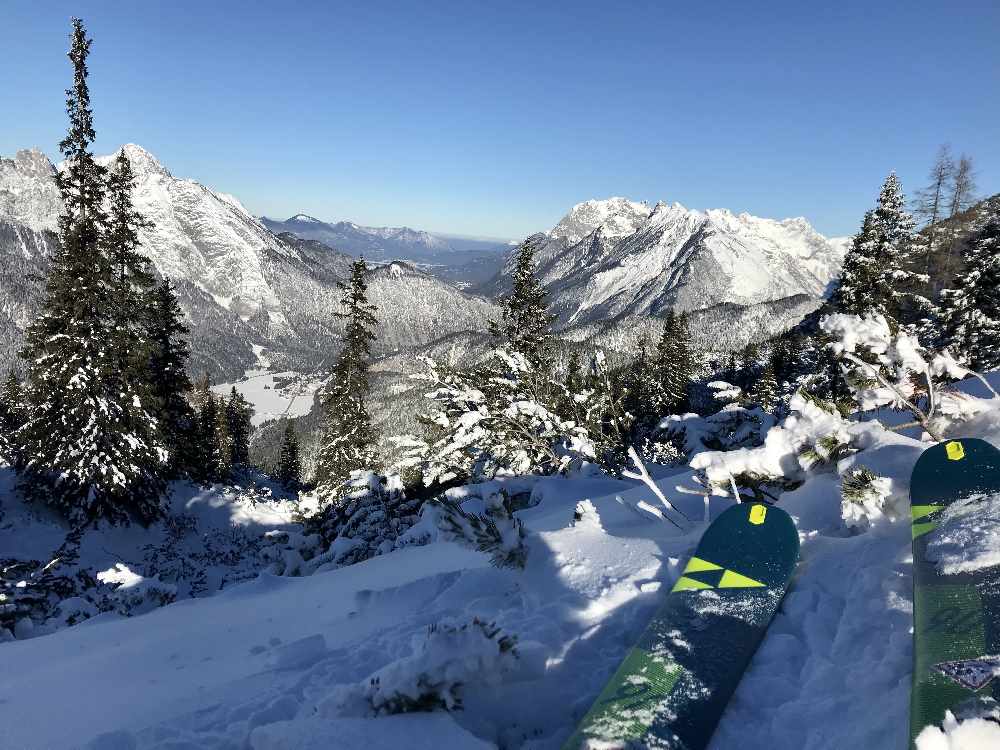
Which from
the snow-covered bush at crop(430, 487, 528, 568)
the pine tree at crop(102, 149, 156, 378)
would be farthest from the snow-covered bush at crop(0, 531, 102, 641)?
the pine tree at crop(102, 149, 156, 378)

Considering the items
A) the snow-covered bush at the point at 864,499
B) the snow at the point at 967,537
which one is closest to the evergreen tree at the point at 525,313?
the snow-covered bush at the point at 864,499

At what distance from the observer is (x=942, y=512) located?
362cm

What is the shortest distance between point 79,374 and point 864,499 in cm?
2027

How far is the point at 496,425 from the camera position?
32.8 ft

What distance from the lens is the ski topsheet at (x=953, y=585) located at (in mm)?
2256

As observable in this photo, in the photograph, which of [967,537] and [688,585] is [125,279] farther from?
[967,537]

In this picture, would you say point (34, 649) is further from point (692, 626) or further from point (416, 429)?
point (416, 429)

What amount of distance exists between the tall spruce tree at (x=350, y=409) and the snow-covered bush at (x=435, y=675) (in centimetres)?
2066

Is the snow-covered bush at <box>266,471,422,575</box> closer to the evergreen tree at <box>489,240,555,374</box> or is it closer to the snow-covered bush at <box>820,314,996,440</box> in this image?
the snow-covered bush at <box>820,314,996,440</box>

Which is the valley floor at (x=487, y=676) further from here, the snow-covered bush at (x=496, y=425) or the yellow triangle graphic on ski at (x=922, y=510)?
the snow-covered bush at (x=496, y=425)

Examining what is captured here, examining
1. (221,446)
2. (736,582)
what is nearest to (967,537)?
(736,582)

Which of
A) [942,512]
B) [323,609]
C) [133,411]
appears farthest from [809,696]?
[133,411]

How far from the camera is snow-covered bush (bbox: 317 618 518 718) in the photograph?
2797 millimetres

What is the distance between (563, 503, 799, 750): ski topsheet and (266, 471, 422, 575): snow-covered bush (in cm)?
482
